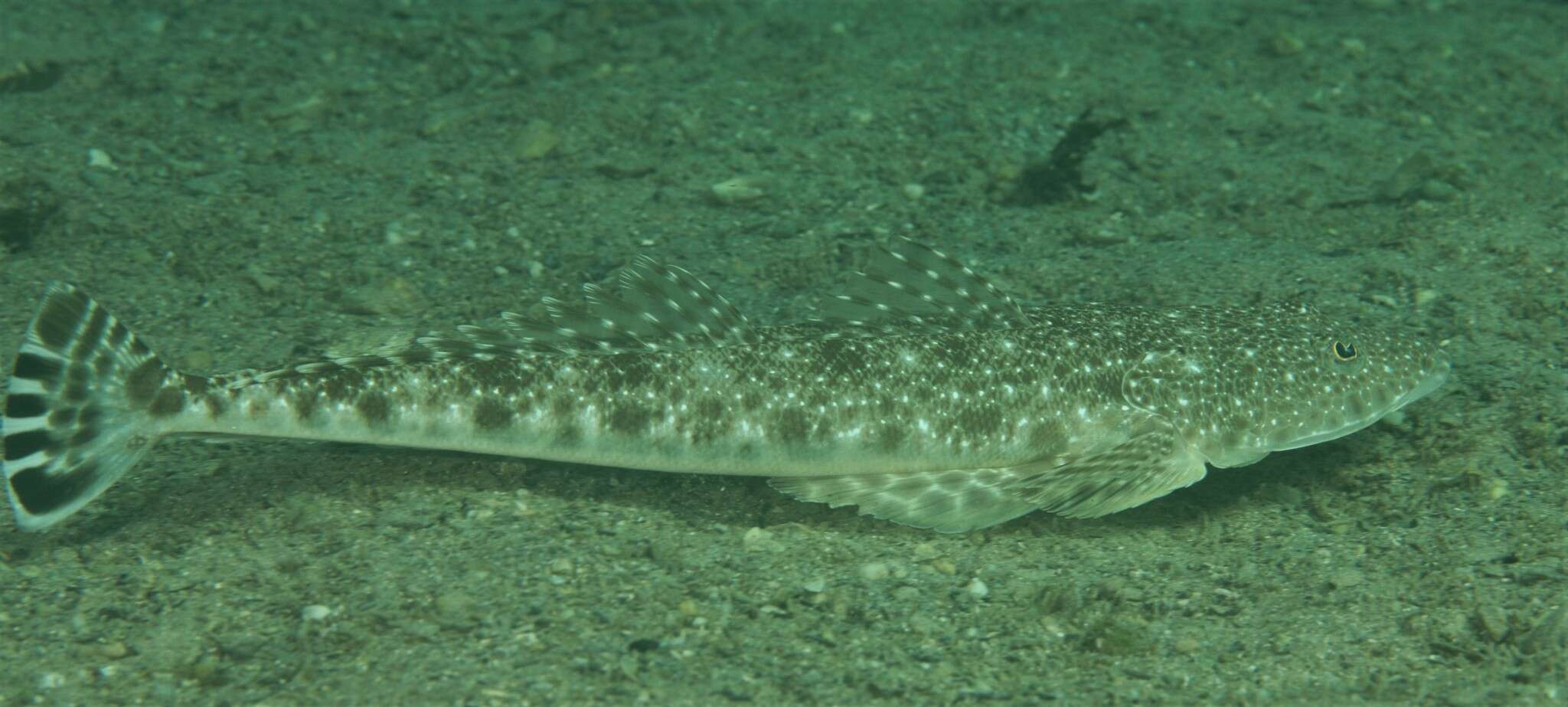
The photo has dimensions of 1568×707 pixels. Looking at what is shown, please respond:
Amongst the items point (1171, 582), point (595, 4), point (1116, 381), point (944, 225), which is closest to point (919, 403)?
point (1116, 381)

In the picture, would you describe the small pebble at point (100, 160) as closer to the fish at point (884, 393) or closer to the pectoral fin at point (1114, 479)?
the fish at point (884, 393)

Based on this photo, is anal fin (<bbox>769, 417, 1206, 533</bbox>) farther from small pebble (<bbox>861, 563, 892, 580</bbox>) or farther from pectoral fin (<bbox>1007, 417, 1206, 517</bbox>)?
small pebble (<bbox>861, 563, 892, 580</bbox>)

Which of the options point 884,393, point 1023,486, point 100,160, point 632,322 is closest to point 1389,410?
point 1023,486

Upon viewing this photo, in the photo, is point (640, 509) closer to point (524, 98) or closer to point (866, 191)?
point (866, 191)

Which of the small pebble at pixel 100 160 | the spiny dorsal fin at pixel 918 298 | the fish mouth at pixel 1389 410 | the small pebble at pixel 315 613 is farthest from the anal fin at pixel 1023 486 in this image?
the small pebble at pixel 100 160

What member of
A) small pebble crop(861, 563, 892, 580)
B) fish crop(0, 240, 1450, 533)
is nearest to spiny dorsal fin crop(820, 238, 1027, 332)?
fish crop(0, 240, 1450, 533)

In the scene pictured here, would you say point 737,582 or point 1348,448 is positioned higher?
point 1348,448
